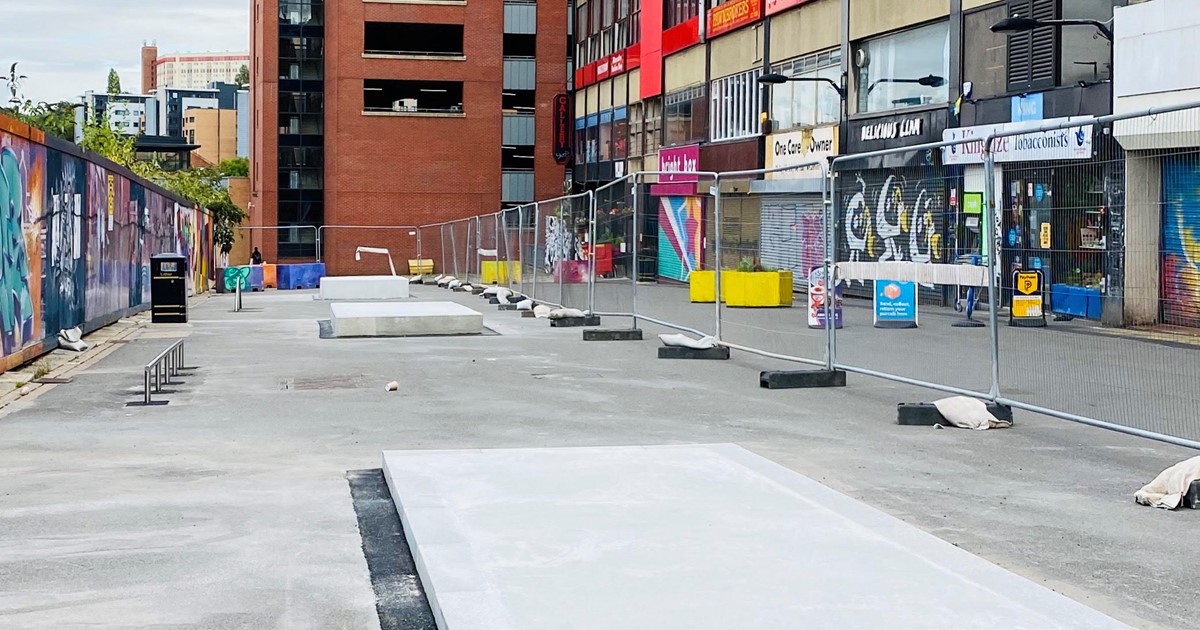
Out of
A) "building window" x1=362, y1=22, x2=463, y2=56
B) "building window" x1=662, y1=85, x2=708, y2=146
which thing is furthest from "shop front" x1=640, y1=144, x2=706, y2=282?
"building window" x1=362, y1=22, x2=463, y2=56

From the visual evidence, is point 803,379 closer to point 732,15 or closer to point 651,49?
point 732,15

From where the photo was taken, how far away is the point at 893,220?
13.2 meters

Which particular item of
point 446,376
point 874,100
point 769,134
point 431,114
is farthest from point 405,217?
point 446,376

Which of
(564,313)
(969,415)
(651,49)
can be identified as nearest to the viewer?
(969,415)

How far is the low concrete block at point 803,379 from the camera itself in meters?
14.5

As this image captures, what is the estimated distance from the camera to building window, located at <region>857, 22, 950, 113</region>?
31922 millimetres

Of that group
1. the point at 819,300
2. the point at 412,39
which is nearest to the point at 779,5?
the point at 819,300

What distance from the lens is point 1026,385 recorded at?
11375mm

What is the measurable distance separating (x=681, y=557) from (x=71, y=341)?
15.2 m

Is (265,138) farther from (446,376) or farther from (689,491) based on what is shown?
(689,491)

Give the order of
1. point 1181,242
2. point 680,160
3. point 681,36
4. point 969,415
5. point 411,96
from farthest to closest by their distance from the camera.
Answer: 1. point 411,96
2. point 681,36
3. point 680,160
4. point 969,415
5. point 1181,242

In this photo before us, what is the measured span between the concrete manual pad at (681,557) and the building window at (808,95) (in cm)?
3014

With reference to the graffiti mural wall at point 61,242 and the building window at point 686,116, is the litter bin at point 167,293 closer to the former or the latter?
the graffiti mural wall at point 61,242

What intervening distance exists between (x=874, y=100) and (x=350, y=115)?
138 feet
